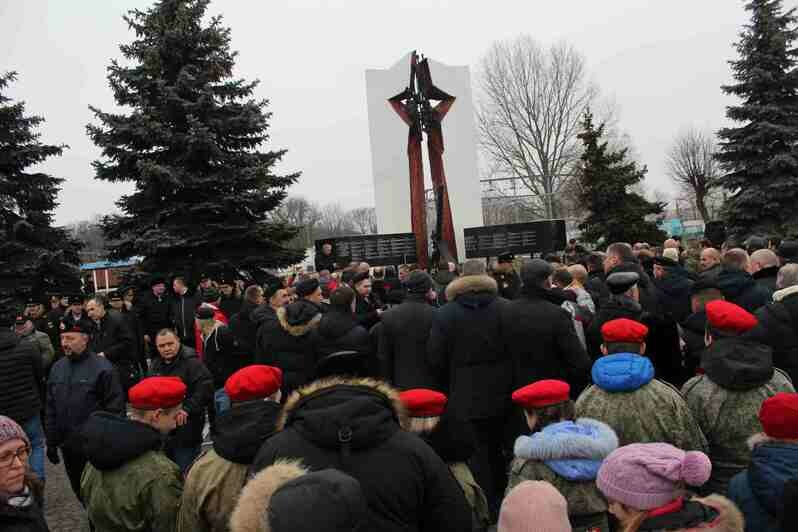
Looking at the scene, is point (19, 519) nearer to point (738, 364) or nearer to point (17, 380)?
point (738, 364)

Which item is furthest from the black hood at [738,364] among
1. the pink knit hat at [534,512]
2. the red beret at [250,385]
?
the red beret at [250,385]

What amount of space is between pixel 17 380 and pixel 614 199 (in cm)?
1845

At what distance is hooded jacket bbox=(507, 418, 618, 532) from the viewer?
8.85 ft

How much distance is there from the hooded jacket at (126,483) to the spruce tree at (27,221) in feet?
44.4

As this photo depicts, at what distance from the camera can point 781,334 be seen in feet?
13.0

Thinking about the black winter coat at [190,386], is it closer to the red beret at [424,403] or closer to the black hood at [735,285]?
the red beret at [424,403]

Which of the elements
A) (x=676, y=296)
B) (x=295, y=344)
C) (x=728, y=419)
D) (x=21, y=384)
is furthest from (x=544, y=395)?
(x=21, y=384)

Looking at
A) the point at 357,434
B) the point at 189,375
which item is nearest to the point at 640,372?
the point at 357,434

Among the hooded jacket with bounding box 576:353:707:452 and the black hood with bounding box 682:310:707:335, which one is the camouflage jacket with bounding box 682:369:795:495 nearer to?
the hooded jacket with bounding box 576:353:707:452

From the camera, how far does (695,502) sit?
2141 millimetres

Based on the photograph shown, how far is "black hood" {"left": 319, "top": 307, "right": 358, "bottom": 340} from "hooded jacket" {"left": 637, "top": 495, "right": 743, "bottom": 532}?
10.0ft

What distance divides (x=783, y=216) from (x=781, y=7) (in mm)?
6371

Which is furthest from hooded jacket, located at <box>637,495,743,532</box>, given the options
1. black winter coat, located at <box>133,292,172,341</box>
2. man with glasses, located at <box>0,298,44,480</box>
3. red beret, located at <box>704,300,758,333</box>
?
black winter coat, located at <box>133,292,172,341</box>

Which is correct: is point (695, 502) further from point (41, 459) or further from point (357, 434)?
point (41, 459)
